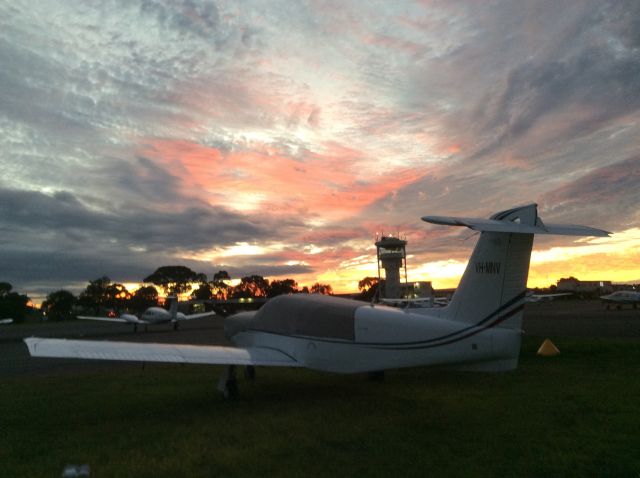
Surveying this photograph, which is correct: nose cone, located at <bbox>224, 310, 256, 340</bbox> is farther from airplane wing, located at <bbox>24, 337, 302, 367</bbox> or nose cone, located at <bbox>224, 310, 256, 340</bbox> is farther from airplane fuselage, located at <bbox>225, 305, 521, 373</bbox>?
airplane fuselage, located at <bbox>225, 305, 521, 373</bbox>

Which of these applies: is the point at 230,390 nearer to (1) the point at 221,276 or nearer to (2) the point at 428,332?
(2) the point at 428,332

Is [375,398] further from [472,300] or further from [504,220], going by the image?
[504,220]

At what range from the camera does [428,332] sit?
8625 millimetres

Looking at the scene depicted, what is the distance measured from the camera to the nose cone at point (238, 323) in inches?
475

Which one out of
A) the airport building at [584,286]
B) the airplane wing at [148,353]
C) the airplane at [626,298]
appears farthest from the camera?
the airport building at [584,286]

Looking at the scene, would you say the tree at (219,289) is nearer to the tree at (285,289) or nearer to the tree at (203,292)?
the tree at (203,292)

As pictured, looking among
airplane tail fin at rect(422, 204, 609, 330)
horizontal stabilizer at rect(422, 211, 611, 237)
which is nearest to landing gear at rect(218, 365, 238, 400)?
airplane tail fin at rect(422, 204, 609, 330)

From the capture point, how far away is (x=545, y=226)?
8.21m

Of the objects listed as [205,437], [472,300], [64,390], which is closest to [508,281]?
[472,300]

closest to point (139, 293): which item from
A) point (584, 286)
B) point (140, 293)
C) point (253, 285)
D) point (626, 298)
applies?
point (140, 293)

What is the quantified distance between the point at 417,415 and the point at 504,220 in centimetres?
384

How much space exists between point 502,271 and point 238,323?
716 centimetres

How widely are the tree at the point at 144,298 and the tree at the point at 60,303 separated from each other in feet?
52.5

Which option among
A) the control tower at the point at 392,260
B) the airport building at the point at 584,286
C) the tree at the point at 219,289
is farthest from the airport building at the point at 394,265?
the airport building at the point at 584,286
